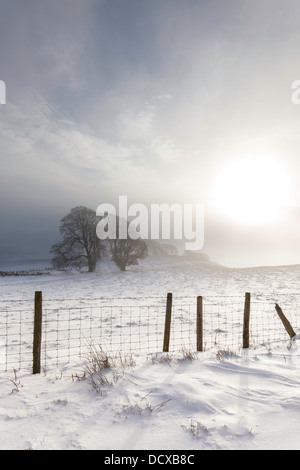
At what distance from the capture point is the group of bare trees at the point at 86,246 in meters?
37.9

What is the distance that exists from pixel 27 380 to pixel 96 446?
8.54ft

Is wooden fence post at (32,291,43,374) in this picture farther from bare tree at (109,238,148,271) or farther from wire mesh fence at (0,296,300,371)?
bare tree at (109,238,148,271)

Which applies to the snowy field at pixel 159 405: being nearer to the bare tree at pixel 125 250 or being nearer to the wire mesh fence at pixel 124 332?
the wire mesh fence at pixel 124 332

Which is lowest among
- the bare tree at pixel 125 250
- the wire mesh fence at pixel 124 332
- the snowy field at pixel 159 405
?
the wire mesh fence at pixel 124 332

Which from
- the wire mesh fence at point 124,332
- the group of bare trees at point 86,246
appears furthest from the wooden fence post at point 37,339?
the group of bare trees at point 86,246

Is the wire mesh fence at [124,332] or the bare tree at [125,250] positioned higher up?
the bare tree at [125,250]

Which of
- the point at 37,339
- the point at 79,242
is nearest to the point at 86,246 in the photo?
the point at 79,242

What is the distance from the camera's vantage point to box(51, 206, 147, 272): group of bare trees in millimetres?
37938

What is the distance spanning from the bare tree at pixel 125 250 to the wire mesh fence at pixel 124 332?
24316 mm

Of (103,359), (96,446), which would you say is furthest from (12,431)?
(103,359)

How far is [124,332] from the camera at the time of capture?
10.1 meters

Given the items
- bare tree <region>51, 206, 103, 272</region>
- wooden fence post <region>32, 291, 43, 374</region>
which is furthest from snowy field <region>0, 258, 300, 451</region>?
bare tree <region>51, 206, 103, 272</region>

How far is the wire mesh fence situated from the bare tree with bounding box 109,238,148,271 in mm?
24316
